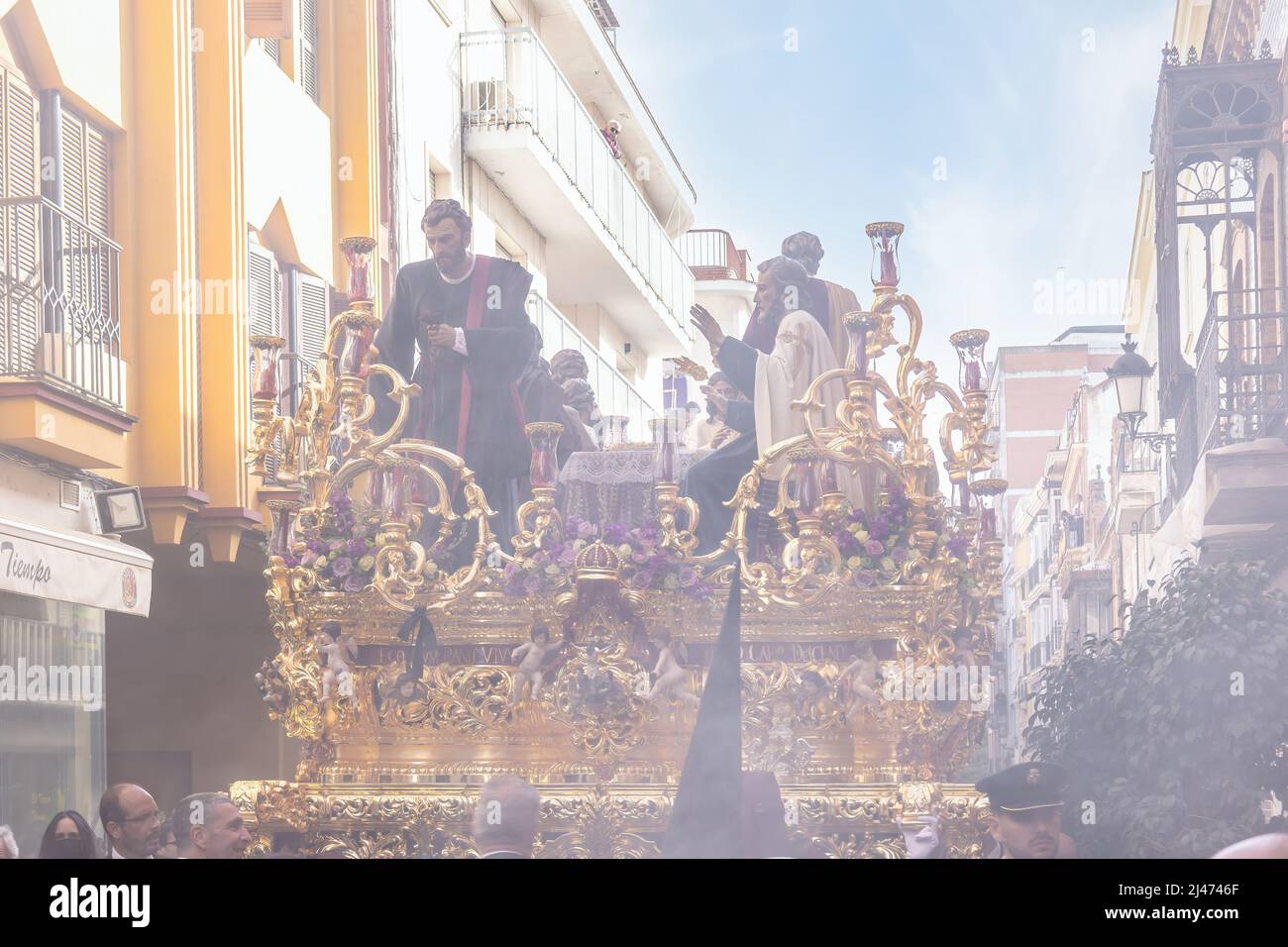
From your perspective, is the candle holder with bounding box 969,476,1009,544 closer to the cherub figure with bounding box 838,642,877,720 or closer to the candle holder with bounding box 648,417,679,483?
the cherub figure with bounding box 838,642,877,720

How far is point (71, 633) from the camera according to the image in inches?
275

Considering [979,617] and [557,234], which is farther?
[557,234]

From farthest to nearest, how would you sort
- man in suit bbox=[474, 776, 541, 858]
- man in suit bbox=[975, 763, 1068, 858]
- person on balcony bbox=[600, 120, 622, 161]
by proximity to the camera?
person on balcony bbox=[600, 120, 622, 161], man in suit bbox=[975, 763, 1068, 858], man in suit bbox=[474, 776, 541, 858]

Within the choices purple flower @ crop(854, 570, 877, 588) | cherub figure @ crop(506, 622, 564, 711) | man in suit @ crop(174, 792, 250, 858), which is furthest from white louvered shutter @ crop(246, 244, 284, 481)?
purple flower @ crop(854, 570, 877, 588)

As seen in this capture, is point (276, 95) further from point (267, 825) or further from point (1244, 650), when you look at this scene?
point (1244, 650)

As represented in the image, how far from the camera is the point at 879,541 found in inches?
231

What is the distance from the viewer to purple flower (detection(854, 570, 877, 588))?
5.84 meters

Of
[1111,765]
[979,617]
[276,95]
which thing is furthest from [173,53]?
[1111,765]

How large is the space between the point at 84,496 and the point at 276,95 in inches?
92.1

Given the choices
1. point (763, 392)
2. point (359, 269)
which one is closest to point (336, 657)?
point (359, 269)

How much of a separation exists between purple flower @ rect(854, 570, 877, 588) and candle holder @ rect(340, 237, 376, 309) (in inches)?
77.7

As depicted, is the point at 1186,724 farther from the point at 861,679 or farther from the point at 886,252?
the point at 886,252

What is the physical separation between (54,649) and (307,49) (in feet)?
11.4

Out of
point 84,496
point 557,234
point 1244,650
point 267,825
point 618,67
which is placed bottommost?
point 267,825
